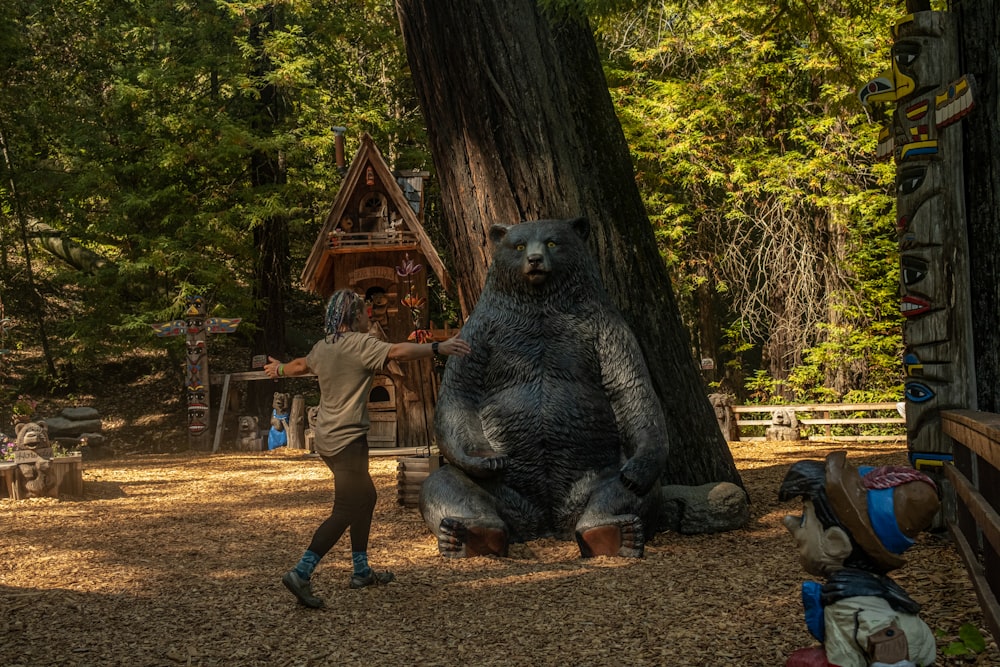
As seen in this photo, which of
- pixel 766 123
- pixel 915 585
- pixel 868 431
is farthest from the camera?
pixel 766 123

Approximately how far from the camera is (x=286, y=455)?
12.9m

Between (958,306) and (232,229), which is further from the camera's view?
(232,229)

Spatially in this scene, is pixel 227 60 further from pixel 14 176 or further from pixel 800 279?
pixel 800 279

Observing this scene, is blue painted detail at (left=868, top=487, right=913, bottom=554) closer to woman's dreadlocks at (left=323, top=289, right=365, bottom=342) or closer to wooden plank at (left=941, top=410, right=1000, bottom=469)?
wooden plank at (left=941, top=410, right=1000, bottom=469)

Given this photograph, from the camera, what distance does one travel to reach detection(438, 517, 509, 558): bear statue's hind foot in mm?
5008

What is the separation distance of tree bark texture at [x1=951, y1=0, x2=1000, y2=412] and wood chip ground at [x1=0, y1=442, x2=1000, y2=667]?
1.04 meters

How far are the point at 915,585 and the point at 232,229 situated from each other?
12.6 metres

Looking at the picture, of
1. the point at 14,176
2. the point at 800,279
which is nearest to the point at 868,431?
the point at 800,279

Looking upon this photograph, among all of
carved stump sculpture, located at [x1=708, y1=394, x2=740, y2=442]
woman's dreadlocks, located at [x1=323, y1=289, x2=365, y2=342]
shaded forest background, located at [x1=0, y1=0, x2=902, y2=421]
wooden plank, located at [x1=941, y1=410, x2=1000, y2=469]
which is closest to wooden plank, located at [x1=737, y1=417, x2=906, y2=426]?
carved stump sculpture, located at [x1=708, y1=394, x2=740, y2=442]

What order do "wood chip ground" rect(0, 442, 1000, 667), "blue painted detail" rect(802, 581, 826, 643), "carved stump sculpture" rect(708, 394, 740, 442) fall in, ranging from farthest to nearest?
1. "carved stump sculpture" rect(708, 394, 740, 442)
2. "wood chip ground" rect(0, 442, 1000, 667)
3. "blue painted detail" rect(802, 581, 826, 643)

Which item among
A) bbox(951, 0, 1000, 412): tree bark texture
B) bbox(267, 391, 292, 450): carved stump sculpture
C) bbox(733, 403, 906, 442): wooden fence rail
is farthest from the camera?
bbox(267, 391, 292, 450): carved stump sculpture

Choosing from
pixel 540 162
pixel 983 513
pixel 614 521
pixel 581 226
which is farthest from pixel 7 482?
pixel 983 513

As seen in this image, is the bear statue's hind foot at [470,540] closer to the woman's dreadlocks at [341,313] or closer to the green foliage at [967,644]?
the woman's dreadlocks at [341,313]

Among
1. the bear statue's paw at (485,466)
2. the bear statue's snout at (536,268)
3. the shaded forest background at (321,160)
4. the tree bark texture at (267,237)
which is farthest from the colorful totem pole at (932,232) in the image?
the tree bark texture at (267,237)
